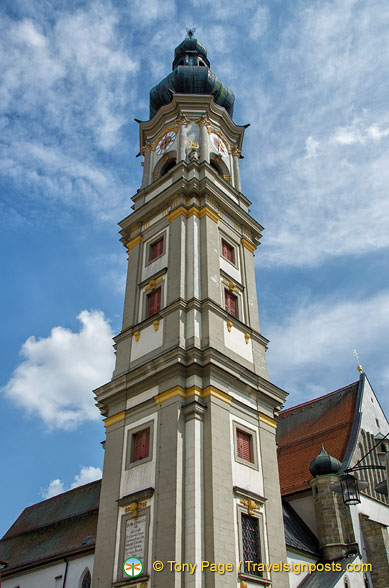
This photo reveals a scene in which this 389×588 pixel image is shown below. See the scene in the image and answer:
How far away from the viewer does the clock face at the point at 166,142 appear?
26.3 metres

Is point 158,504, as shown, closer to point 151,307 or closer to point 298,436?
point 151,307

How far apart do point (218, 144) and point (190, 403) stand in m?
14.6

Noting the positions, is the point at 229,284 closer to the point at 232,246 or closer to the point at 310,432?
the point at 232,246

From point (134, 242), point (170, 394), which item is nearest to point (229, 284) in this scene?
point (134, 242)

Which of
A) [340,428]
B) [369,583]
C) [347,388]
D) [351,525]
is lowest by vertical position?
[369,583]

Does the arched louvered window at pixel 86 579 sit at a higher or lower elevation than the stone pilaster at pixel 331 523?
lower

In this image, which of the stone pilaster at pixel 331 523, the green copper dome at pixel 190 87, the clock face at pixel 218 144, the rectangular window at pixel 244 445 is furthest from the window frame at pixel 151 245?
the stone pilaster at pixel 331 523

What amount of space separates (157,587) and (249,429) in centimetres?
560

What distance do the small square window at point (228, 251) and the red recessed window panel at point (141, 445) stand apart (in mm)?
7944

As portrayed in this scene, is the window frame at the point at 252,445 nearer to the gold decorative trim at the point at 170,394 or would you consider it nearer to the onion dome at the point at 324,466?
the gold decorative trim at the point at 170,394

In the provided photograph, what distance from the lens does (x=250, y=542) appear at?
1538cm

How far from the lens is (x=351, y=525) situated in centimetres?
2069

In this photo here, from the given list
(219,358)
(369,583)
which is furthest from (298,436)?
(219,358)

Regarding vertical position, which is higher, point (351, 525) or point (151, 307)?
point (151, 307)
